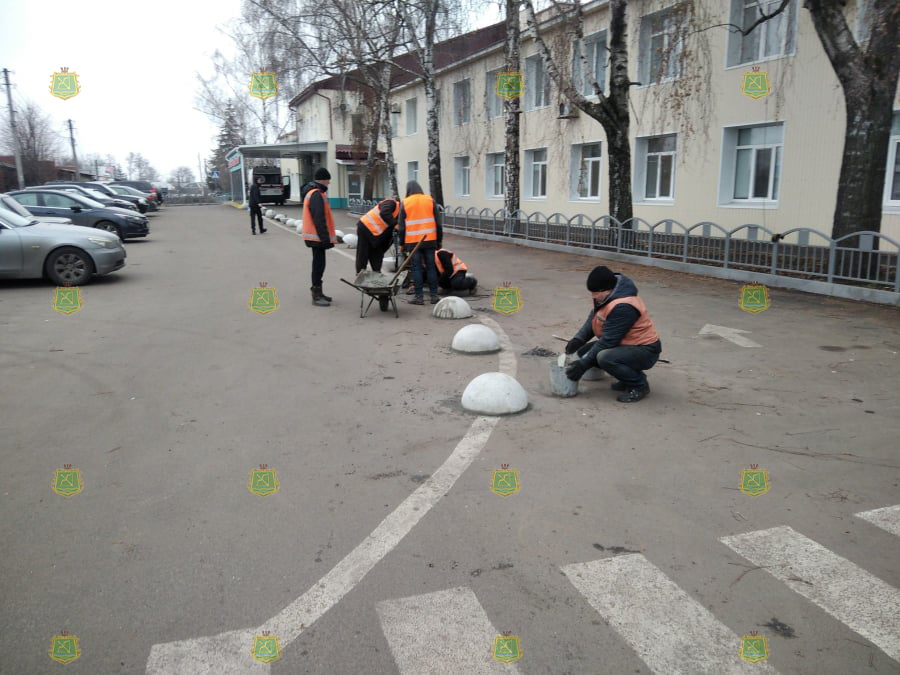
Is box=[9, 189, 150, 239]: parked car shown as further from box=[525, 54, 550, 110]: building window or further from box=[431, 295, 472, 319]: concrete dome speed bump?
box=[525, 54, 550, 110]: building window

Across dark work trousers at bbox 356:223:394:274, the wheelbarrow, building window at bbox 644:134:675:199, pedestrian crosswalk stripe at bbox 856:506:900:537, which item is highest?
building window at bbox 644:134:675:199

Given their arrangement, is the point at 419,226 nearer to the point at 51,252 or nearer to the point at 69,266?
the point at 69,266

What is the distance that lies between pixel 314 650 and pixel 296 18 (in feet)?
Result: 81.5

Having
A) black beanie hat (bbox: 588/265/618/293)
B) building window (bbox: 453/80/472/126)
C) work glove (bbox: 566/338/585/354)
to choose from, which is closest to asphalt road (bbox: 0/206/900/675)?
work glove (bbox: 566/338/585/354)

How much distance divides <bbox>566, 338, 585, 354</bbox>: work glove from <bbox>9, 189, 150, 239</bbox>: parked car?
1745 cm

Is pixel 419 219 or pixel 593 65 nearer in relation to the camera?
pixel 419 219

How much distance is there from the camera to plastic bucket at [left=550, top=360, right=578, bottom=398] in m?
6.01

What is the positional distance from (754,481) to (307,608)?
2939 mm

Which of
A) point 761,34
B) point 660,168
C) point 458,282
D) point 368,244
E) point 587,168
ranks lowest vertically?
point 458,282

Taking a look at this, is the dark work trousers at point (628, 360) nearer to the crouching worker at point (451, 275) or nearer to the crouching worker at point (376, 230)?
the crouching worker at point (376, 230)

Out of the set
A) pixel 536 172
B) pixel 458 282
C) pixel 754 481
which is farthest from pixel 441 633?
pixel 536 172

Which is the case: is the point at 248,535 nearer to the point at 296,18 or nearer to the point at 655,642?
the point at 655,642

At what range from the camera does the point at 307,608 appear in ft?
10.1

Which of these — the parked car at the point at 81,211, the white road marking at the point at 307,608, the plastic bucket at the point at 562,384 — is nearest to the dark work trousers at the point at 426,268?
the plastic bucket at the point at 562,384
